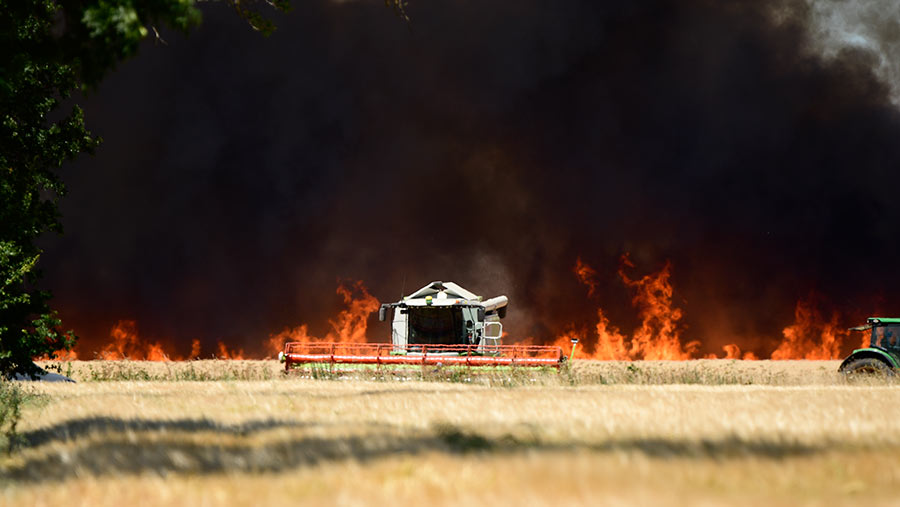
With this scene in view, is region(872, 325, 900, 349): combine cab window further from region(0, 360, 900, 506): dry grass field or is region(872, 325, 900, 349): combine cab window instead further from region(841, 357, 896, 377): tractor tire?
region(0, 360, 900, 506): dry grass field

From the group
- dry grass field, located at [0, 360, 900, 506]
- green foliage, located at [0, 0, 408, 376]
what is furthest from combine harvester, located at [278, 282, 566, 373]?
dry grass field, located at [0, 360, 900, 506]

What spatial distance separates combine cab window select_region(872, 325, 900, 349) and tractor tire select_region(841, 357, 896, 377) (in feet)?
1.46

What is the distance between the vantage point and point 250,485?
6.20m

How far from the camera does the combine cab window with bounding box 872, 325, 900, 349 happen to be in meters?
22.3

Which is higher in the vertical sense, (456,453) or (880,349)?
(880,349)

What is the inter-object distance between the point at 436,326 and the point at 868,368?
41.8ft

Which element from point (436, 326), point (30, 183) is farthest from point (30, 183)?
point (436, 326)

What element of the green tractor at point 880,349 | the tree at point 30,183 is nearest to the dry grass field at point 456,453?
the tree at point 30,183

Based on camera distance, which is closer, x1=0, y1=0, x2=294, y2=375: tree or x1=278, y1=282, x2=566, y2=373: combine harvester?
x1=0, y1=0, x2=294, y2=375: tree

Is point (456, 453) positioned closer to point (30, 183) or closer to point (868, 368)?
point (30, 183)

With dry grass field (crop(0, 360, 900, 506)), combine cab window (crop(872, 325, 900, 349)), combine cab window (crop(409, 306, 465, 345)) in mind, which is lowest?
dry grass field (crop(0, 360, 900, 506))

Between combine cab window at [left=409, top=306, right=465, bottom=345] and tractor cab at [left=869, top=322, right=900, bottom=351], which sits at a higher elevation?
combine cab window at [left=409, top=306, right=465, bottom=345]

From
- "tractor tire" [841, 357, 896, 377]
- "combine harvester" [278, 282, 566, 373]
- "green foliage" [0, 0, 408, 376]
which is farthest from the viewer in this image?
"combine harvester" [278, 282, 566, 373]

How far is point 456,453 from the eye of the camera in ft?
24.2
